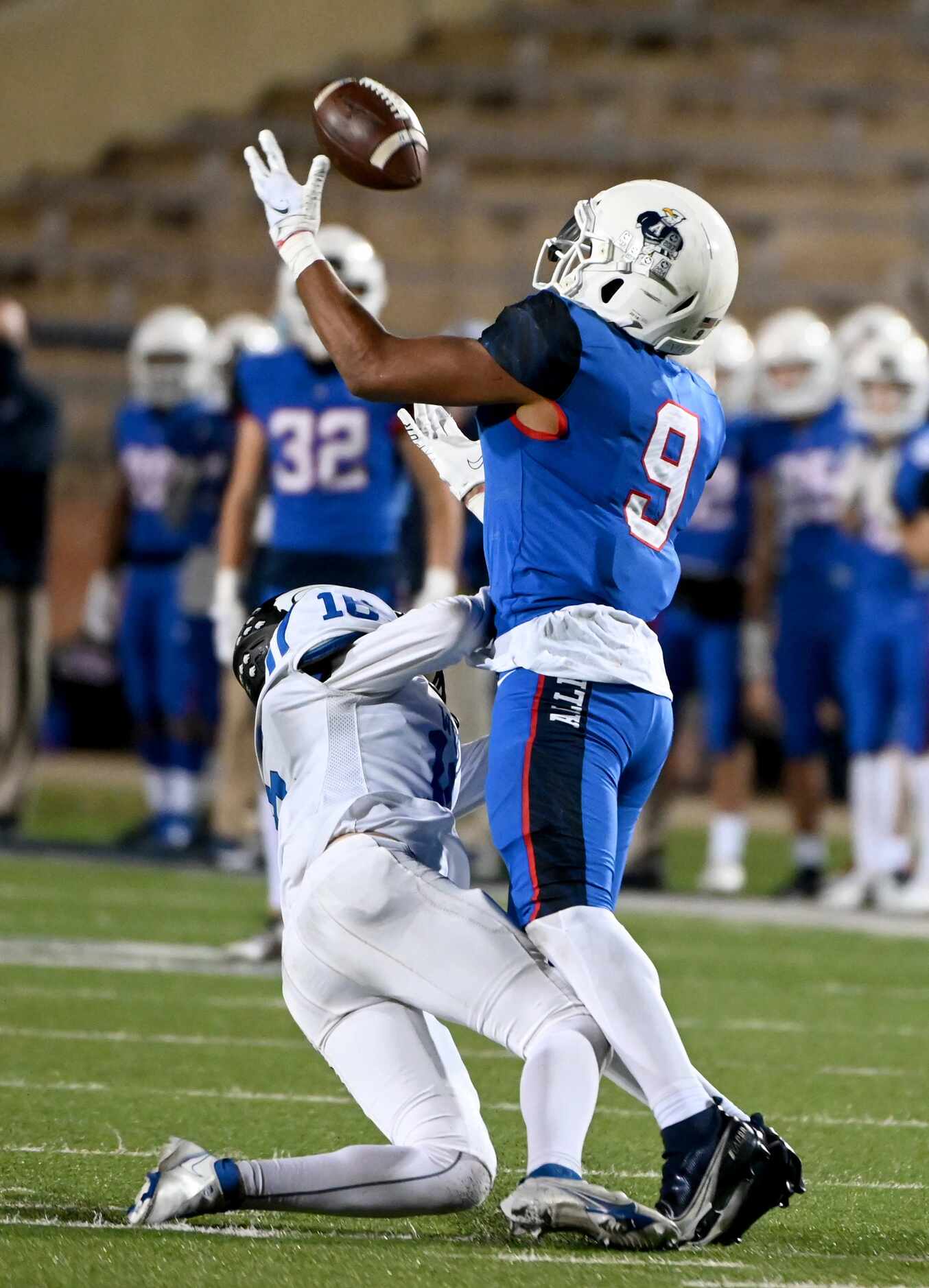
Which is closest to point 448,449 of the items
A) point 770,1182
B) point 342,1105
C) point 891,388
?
point 342,1105

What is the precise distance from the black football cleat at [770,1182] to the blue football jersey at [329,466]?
3.34 metres

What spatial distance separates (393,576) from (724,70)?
10351 mm

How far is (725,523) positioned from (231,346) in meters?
2.55

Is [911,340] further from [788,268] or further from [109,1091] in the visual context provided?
[788,268]

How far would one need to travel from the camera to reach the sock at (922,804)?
7.51 metres

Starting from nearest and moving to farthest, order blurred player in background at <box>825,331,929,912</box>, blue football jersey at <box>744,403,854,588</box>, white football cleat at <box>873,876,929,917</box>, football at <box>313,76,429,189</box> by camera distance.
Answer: football at <box>313,76,429,189</box> < white football cleat at <box>873,876,929,917</box> < blurred player in background at <box>825,331,929,912</box> < blue football jersey at <box>744,403,854,588</box>

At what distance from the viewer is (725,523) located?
815 cm

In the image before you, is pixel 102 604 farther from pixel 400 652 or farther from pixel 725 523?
pixel 400 652

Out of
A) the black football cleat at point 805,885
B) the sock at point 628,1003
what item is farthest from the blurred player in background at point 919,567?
the sock at point 628,1003

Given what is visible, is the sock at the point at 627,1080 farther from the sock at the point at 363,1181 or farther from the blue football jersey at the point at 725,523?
the blue football jersey at the point at 725,523

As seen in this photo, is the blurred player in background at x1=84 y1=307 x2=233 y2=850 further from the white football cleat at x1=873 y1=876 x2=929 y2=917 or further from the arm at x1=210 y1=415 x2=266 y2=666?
the white football cleat at x1=873 y1=876 x2=929 y2=917

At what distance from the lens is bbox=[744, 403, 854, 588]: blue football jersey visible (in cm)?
805

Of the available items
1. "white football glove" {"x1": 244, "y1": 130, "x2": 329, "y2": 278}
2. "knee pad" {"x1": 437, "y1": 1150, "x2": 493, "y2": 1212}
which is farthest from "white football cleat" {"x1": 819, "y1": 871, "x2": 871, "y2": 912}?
"knee pad" {"x1": 437, "y1": 1150, "x2": 493, "y2": 1212}

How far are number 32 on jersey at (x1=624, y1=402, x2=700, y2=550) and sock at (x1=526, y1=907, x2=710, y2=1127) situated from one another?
0.60 m
